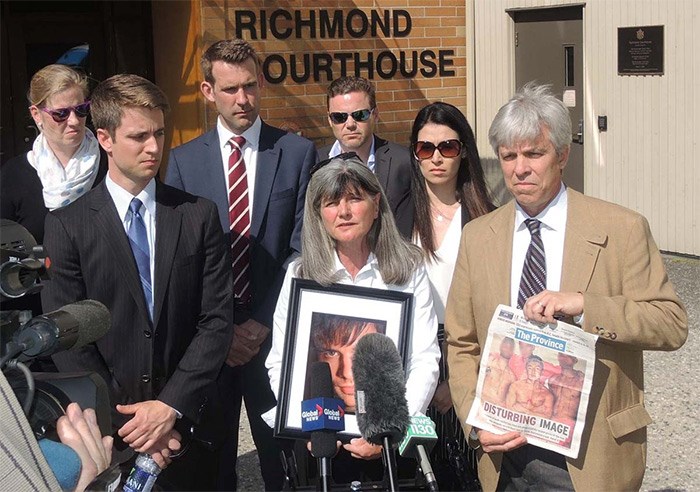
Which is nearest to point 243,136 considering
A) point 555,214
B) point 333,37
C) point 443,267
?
point 443,267

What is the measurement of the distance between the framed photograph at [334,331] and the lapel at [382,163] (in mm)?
1438

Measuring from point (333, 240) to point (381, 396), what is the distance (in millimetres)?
1354

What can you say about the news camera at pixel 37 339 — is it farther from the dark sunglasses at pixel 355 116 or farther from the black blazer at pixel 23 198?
the dark sunglasses at pixel 355 116

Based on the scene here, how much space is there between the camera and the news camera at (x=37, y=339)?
2123 millimetres

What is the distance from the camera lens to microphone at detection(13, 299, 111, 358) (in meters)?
2.33

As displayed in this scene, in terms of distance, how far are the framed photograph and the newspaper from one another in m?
0.47

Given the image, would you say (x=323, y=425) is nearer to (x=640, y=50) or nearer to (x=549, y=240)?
(x=549, y=240)

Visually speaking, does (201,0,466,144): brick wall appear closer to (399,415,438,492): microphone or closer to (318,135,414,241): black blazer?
(318,135,414,241): black blazer

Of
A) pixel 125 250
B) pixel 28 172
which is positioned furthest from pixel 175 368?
pixel 28 172

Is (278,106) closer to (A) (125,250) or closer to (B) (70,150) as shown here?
(B) (70,150)

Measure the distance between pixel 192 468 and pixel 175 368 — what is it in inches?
22.6

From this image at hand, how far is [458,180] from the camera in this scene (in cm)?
449

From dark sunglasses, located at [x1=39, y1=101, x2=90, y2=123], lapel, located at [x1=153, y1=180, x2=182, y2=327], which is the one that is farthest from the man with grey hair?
dark sunglasses, located at [x1=39, y1=101, x2=90, y2=123]

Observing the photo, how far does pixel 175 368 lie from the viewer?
4.02 meters
